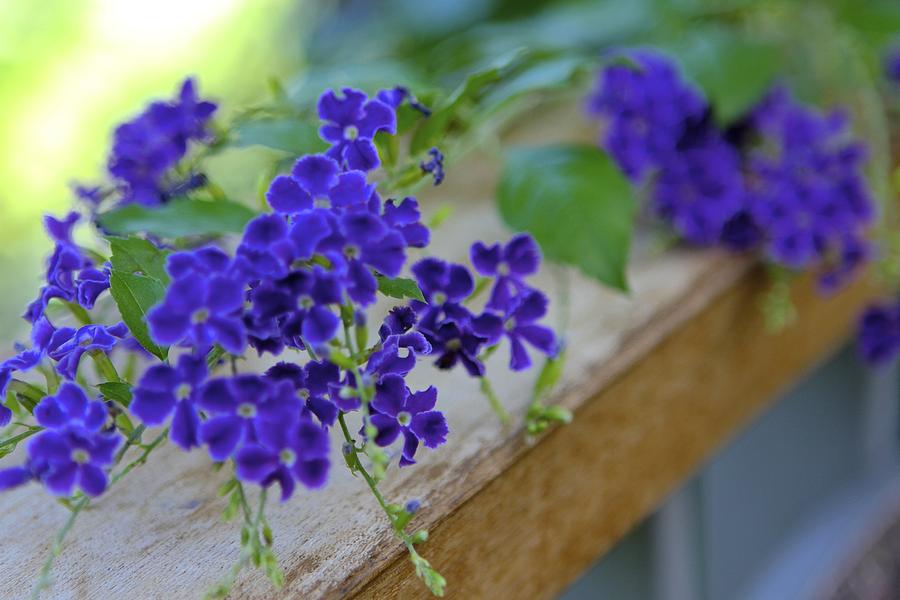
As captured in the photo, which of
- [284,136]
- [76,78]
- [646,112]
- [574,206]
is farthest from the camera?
[76,78]

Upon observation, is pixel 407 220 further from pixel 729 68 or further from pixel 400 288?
pixel 729 68

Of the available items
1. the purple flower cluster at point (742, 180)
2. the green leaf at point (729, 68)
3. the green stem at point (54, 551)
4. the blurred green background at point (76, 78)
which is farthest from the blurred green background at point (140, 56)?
the green stem at point (54, 551)

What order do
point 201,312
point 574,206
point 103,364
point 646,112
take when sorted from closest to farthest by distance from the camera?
point 201,312, point 103,364, point 574,206, point 646,112

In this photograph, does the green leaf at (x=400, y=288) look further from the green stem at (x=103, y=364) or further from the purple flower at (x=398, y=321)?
the green stem at (x=103, y=364)

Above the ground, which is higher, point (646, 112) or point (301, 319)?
point (301, 319)

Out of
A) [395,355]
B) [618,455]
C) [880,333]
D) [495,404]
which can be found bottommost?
[880,333]

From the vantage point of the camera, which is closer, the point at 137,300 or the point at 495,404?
the point at 137,300

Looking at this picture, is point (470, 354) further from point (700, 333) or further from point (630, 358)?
point (700, 333)

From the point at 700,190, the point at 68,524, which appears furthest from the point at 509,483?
the point at 700,190
